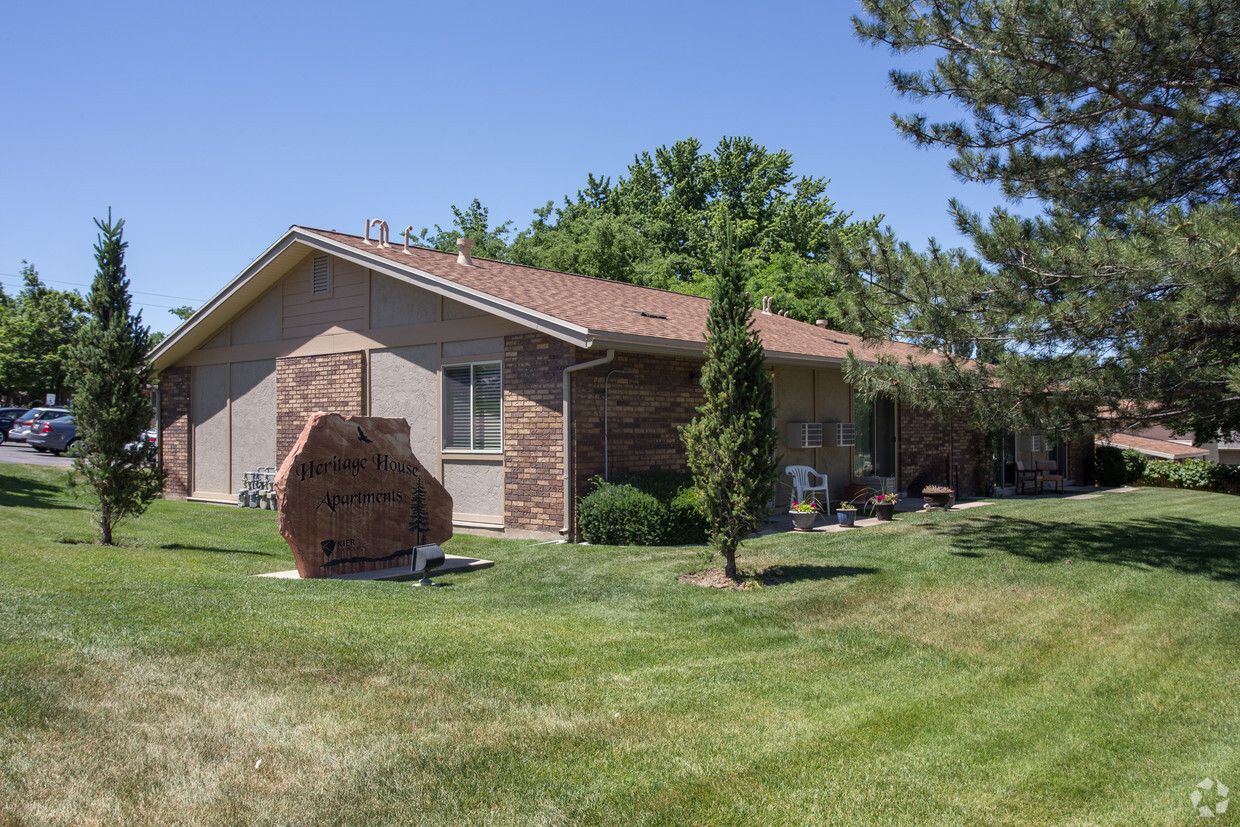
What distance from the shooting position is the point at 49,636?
219 inches

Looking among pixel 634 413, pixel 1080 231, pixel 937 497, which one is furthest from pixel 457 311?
pixel 937 497

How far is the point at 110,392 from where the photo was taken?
10.6 m

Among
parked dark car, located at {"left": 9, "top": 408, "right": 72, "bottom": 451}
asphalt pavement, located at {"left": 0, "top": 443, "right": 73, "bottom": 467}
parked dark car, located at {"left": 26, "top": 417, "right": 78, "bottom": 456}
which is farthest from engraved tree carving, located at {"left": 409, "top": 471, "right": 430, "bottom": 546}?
parked dark car, located at {"left": 9, "top": 408, "right": 72, "bottom": 451}

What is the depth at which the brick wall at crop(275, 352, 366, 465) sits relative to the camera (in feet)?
49.1

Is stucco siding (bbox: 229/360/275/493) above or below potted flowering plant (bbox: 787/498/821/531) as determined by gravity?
above

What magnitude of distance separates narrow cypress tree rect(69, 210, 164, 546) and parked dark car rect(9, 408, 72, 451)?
21072 millimetres

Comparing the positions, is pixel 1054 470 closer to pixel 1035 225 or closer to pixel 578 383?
pixel 1035 225

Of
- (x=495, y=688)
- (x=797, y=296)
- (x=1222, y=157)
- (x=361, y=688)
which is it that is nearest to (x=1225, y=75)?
(x=1222, y=157)

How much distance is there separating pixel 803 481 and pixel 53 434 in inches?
980

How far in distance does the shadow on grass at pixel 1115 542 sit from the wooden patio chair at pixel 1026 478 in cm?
584

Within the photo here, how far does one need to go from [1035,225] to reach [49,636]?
35.6 feet

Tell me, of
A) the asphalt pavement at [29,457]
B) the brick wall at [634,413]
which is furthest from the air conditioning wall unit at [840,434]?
the asphalt pavement at [29,457]

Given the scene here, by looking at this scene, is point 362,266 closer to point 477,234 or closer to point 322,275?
point 322,275

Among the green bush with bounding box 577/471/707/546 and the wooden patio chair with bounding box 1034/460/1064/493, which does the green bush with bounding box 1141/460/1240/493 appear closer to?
the wooden patio chair with bounding box 1034/460/1064/493
